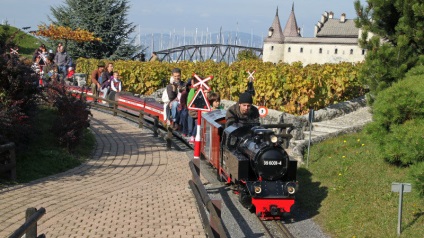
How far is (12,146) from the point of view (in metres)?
11.5

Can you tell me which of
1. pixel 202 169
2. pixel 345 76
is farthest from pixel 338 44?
pixel 202 169

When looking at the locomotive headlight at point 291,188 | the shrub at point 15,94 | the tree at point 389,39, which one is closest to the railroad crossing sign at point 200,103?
the shrub at point 15,94

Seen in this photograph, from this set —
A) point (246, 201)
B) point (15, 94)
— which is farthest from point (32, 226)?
point (15, 94)

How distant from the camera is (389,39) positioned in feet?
50.4

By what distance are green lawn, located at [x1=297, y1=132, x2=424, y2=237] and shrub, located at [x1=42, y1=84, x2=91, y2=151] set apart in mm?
6148

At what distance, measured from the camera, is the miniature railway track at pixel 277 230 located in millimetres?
9873

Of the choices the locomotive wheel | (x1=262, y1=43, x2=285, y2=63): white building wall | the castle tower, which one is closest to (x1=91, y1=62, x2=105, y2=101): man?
the locomotive wheel

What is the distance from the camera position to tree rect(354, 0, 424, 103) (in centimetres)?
1428

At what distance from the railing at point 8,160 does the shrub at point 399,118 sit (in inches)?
300

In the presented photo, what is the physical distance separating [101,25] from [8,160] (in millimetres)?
36678

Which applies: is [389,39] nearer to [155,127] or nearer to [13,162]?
[155,127]

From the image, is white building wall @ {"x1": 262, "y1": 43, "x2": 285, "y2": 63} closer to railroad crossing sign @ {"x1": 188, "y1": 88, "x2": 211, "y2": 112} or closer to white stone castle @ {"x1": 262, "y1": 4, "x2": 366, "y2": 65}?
white stone castle @ {"x1": 262, "y1": 4, "x2": 366, "y2": 65}

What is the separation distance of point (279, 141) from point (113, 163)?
17.5ft

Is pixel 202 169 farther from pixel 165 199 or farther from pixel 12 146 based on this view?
pixel 12 146
